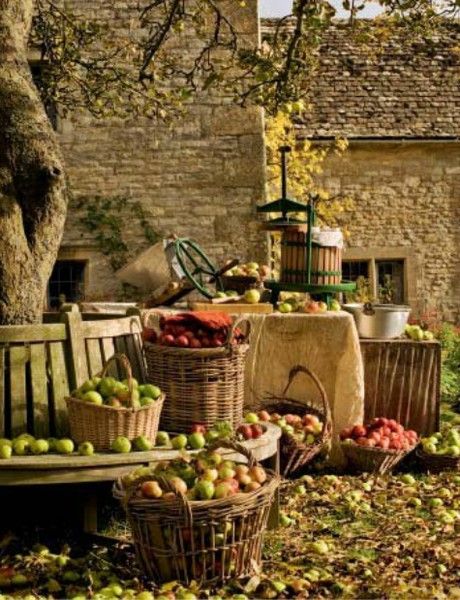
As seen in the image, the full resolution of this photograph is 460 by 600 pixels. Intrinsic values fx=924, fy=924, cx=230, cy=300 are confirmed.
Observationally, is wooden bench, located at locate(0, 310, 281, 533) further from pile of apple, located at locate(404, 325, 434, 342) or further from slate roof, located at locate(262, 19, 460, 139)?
slate roof, located at locate(262, 19, 460, 139)

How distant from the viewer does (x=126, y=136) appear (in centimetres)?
1217

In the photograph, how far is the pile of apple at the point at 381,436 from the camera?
21.0 ft

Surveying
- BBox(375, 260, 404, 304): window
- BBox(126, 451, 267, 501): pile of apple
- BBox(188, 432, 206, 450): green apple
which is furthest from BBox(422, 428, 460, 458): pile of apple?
BBox(375, 260, 404, 304): window

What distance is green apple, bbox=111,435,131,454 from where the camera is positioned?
183 inches

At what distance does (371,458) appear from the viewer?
6.41 metres

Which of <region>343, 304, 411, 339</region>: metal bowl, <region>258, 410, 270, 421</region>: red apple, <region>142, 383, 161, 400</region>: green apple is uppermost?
<region>343, 304, 411, 339</region>: metal bowl

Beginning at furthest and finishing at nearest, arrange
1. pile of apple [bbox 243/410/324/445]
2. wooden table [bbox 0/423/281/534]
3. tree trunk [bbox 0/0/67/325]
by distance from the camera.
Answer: pile of apple [bbox 243/410/324/445]
tree trunk [bbox 0/0/67/325]
wooden table [bbox 0/423/281/534]

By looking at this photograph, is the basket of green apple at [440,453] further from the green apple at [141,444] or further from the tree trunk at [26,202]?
the tree trunk at [26,202]

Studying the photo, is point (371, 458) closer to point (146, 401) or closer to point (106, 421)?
point (146, 401)

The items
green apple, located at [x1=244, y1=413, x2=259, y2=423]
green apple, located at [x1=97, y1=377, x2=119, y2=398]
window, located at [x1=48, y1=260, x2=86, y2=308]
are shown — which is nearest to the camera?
green apple, located at [x1=97, y1=377, x2=119, y2=398]

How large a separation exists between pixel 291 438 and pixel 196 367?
1.24 m

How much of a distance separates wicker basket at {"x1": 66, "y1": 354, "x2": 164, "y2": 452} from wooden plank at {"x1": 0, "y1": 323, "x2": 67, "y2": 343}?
402mm

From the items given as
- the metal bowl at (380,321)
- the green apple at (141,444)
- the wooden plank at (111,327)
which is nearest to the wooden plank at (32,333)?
the wooden plank at (111,327)

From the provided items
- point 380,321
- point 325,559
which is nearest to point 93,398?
point 325,559
